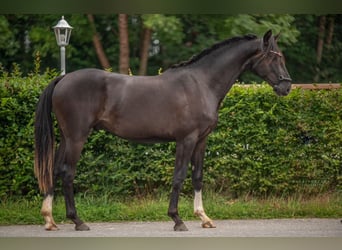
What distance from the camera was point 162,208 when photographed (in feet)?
23.2

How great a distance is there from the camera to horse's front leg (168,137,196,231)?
602 centimetres

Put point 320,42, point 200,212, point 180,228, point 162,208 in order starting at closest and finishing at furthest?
point 180,228
point 200,212
point 162,208
point 320,42

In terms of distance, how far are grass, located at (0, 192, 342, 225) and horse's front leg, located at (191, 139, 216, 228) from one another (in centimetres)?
78

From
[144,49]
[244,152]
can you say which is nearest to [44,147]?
[244,152]

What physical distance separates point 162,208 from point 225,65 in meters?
2.02

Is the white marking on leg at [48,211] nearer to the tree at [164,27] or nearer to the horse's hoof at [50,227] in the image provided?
the horse's hoof at [50,227]

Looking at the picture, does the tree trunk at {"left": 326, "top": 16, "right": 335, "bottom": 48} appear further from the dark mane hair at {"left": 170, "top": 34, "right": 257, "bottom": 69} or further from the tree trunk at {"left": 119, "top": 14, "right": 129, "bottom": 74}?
the dark mane hair at {"left": 170, "top": 34, "right": 257, "bottom": 69}

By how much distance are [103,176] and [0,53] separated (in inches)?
513

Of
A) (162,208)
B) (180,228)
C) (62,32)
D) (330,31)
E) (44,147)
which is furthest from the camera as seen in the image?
(330,31)

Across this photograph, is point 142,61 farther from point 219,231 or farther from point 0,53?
point 219,231

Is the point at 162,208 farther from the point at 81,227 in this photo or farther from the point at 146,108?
the point at 146,108

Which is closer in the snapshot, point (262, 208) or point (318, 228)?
point (318, 228)

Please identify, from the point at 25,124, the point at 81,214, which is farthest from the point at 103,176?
the point at 25,124

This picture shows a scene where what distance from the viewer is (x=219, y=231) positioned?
19.7 feet
